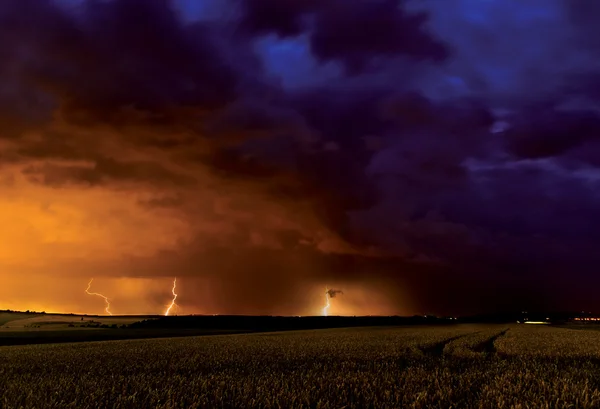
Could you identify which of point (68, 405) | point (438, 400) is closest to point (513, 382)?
point (438, 400)

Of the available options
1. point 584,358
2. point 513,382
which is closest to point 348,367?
point 513,382

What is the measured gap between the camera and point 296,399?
11.0 m

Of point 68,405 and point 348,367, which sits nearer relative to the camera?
point 68,405

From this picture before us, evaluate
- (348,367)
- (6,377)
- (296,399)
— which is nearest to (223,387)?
(296,399)

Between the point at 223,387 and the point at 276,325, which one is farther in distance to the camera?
the point at 276,325

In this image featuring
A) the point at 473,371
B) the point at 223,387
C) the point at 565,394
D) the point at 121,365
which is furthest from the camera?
the point at 121,365

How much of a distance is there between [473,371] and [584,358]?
13.1 meters

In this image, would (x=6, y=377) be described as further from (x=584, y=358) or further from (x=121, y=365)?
(x=584, y=358)

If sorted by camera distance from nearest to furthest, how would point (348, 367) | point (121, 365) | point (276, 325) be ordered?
point (348, 367), point (121, 365), point (276, 325)

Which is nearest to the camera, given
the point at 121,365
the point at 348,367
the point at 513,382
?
the point at 513,382

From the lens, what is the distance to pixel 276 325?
120 m

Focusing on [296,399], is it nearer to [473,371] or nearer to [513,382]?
[513,382]

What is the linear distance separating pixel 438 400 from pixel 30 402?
8.94 meters

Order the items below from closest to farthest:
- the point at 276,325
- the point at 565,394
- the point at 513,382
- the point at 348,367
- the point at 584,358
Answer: the point at 565,394 < the point at 513,382 < the point at 348,367 < the point at 584,358 < the point at 276,325
